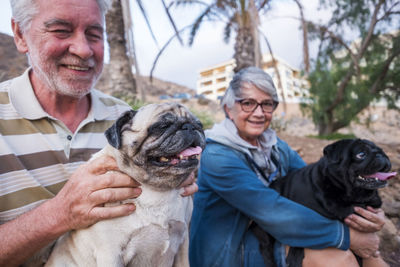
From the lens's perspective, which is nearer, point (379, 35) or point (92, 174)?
point (92, 174)

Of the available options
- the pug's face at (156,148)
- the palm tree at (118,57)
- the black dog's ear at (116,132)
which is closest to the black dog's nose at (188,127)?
the pug's face at (156,148)

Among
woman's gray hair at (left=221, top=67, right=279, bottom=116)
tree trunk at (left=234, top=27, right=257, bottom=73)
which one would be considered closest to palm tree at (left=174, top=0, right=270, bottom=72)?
tree trunk at (left=234, top=27, right=257, bottom=73)

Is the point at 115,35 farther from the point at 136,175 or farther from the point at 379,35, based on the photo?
the point at 379,35

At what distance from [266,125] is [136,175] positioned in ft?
4.72

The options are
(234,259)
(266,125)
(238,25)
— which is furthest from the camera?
(238,25)

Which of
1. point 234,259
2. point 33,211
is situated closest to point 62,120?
point 33,211

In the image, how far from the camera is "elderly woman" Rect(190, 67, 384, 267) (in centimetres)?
188

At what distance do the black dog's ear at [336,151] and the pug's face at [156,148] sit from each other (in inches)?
50.7

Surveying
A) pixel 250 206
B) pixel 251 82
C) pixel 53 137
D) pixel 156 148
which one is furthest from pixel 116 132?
pixel 251 82

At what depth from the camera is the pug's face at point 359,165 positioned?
2074 mm

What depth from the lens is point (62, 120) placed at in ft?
5.87

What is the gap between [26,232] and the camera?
1.34m

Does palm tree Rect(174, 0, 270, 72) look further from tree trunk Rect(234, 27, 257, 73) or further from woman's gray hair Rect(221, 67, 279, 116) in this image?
woman's gray hair Rect(221, 67, 279, 116)

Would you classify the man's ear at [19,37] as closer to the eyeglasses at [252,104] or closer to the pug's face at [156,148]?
the pug's face at [156,148]
